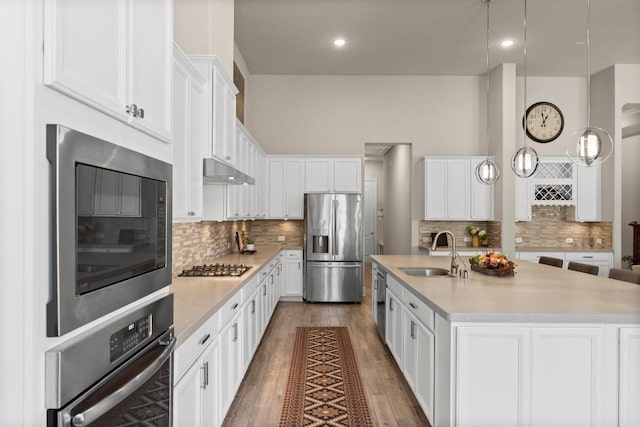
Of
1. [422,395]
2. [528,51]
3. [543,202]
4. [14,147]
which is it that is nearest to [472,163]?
[543,202]

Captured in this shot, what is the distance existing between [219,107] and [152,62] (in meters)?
1.77

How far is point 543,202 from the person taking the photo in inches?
254

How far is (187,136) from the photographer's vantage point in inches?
101

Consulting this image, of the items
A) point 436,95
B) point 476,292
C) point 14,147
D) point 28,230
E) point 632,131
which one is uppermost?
point 436,95

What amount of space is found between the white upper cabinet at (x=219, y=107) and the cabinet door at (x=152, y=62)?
1.43m

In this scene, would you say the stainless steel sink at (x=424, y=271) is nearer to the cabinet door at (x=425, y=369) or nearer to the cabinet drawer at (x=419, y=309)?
the cabinet drawer at (x=419, y=309)

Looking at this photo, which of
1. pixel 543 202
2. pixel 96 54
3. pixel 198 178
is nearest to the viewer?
pixel 96 54

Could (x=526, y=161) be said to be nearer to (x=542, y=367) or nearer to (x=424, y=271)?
(x=424, y=271)

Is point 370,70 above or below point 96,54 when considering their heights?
above

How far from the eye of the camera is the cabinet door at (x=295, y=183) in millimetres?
6531

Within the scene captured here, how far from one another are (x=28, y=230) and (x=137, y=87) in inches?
25.2

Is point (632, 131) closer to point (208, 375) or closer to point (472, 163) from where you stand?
point (472, 163)

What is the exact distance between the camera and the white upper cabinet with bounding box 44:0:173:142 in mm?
875

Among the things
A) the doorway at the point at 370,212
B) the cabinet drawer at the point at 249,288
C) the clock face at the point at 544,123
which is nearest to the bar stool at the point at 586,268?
the clock face at the point at 544,123
